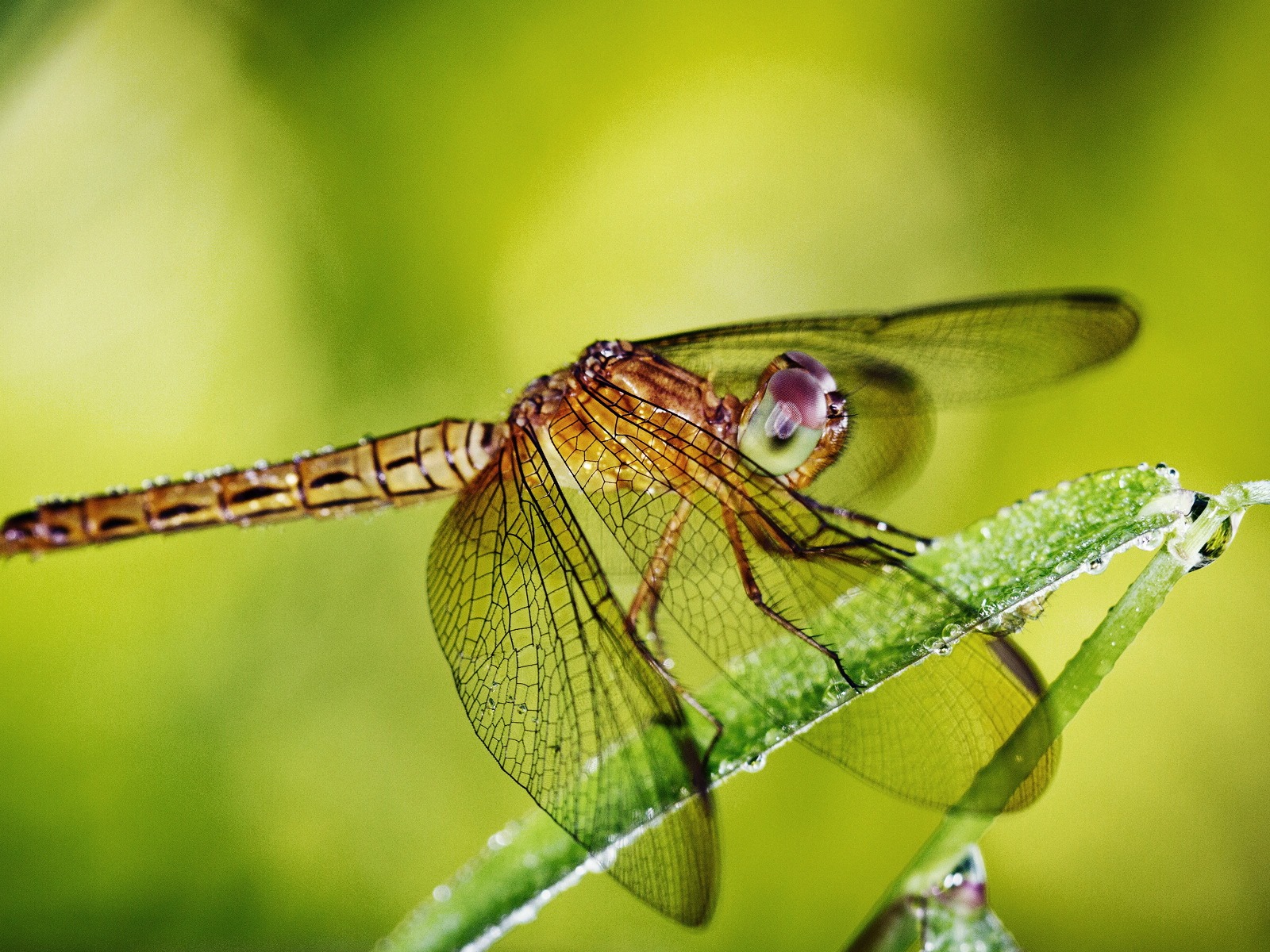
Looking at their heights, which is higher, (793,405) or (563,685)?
(793,405)

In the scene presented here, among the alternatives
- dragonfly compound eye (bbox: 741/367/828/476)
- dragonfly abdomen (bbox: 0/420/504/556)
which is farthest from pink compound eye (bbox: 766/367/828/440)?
dragonfly abdomen (bbox: 0/420/504/556)

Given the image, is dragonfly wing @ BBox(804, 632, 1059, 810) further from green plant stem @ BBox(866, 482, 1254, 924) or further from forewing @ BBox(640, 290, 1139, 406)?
forewing @ BBox(640, 290, 1139, 406)

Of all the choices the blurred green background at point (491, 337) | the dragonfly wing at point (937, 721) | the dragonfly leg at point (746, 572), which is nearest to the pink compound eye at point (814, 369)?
the dragonfly leg at point (746, 572)

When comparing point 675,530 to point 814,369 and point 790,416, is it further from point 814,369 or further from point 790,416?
point 814,369

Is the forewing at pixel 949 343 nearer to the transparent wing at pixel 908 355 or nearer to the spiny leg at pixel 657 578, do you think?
the transparent wing at pixel 908 355

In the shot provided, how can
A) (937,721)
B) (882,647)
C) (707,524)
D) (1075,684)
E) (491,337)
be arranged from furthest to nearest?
(491,337) < (707,524) < (937,721) < (882,647) < (1075,684)

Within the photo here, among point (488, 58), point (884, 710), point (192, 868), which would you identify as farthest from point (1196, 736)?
point (488, 58)

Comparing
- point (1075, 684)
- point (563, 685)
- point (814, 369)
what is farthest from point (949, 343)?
point (1075, 684)

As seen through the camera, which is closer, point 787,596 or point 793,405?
point 787,596
